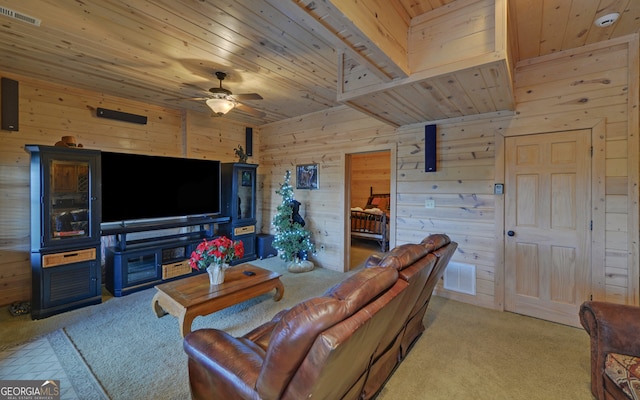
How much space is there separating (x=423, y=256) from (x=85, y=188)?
13.0 feet

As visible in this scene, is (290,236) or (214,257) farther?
(290,236)

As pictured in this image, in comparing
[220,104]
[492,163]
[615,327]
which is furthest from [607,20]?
[220,104]

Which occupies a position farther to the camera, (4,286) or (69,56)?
(4,286)

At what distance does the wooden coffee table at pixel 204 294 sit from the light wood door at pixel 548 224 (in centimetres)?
285

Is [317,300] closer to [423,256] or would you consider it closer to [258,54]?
[423,256]

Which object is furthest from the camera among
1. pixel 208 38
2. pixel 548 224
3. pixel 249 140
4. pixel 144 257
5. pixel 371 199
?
pixel 371 199

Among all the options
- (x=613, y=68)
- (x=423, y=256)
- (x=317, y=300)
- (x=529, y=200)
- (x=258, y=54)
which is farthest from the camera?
(x=529, y=200)

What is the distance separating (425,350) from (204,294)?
2.09 meters

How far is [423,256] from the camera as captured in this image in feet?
6.37

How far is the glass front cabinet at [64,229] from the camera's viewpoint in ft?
10.0

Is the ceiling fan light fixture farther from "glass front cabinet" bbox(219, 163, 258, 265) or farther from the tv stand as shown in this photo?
the tv stand

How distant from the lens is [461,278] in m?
3.54

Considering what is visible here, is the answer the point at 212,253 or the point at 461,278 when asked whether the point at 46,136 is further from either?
the point at 461,278

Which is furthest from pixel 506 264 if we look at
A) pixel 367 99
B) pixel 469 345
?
pixel 367 99
